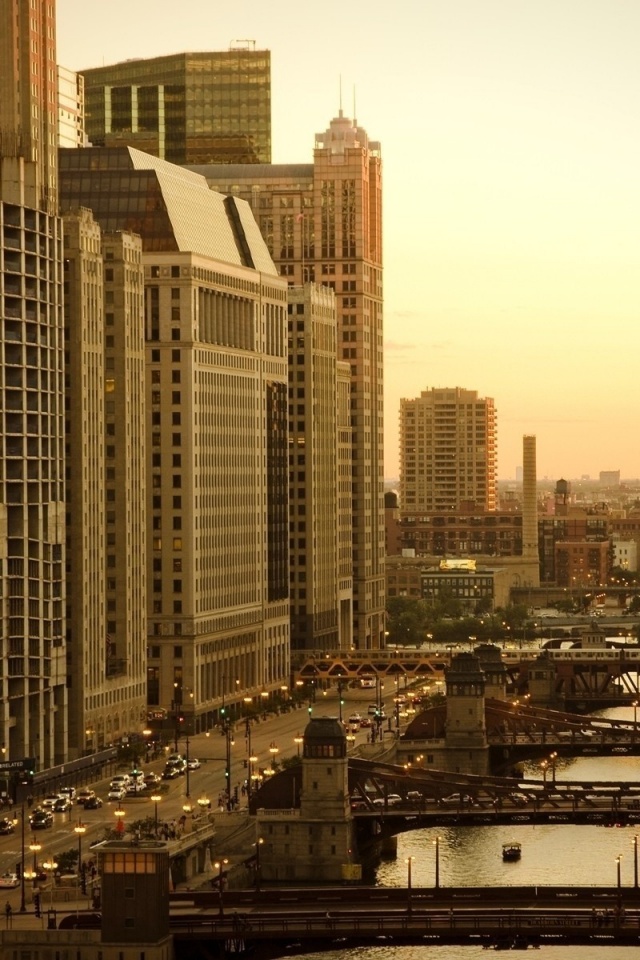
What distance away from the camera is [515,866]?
181m

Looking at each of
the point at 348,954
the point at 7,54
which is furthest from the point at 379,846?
the point at 7,54

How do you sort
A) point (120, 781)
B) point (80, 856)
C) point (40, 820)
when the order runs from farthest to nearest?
point (120, 781) < point (40, 820) < point (80, 856)

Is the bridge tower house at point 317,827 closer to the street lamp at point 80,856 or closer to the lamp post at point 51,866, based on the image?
the street lamp at point 80,856

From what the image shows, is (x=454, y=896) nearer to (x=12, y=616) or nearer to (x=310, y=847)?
(x=310, y=847)

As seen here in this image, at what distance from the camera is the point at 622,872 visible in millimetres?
172000

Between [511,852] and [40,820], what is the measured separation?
32070mm

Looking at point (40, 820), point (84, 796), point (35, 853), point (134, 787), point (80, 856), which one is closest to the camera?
point (80, 856)

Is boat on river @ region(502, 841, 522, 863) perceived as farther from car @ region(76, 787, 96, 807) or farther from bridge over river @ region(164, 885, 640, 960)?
bridge over river @ region(164, 885, 640, 960)

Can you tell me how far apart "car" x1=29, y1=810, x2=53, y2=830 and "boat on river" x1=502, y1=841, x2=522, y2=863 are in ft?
101

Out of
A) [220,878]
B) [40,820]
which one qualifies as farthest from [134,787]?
[220,878]

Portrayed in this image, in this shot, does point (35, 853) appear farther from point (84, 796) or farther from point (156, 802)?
point (84, 796)

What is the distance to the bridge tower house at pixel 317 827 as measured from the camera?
174 m

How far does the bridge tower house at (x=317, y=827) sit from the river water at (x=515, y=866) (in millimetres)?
3356

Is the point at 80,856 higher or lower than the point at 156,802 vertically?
lower
